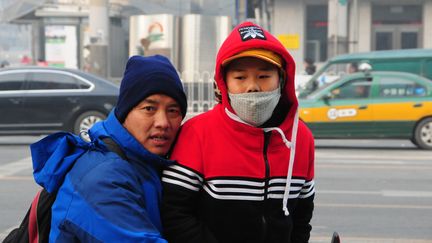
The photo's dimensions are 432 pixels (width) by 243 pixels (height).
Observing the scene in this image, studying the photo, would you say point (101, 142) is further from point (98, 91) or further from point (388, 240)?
point (98, 91)

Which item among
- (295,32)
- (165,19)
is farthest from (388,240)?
(295,32)

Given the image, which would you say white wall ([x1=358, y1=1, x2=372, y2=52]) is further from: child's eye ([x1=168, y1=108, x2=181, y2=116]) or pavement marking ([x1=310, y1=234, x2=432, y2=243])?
child's eye ([x1=168, y1=108, x2=181, y2=116])

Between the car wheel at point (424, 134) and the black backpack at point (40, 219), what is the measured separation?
42.7 ft

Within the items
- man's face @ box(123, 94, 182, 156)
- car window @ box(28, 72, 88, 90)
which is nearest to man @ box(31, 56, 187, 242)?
man's face @ box(123, 94, 182, 156)

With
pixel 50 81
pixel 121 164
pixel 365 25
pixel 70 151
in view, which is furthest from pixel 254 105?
pixel 365 25

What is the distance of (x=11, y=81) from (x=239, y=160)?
1339cm

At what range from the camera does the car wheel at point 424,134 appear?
14766mm

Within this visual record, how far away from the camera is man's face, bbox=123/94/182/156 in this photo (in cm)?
246

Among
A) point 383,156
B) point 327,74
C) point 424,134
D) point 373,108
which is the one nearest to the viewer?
point 383,156

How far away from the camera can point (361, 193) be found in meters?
9.48

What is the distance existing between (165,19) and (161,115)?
2701 cm

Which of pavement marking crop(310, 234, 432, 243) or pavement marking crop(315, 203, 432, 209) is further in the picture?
pavement marking crop(315, 203, 432, 209)

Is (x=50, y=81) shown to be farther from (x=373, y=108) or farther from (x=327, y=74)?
(x=327, y=74)

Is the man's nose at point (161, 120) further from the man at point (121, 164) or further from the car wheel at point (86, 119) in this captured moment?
the car wheel at point (86, 119)
